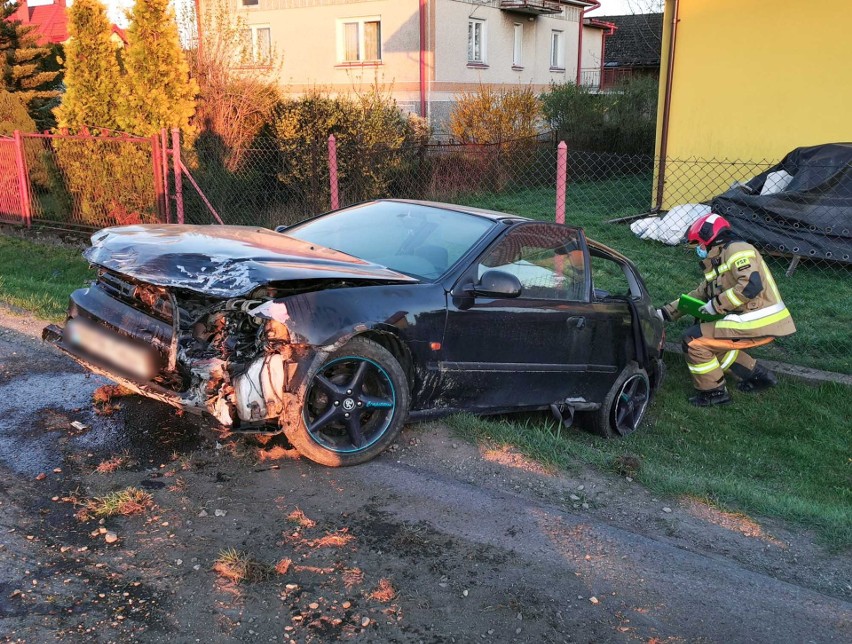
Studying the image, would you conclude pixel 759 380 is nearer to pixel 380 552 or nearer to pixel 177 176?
pixel 380 552

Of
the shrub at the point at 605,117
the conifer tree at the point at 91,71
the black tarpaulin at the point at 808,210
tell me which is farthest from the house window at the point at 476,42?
the black tarpaulin at the point at 808,210

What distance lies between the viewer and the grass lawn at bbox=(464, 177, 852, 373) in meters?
7.73

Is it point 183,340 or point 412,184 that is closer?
point 183,340

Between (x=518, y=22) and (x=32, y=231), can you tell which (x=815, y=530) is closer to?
(x=32, y=231)

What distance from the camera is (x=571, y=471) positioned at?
14.6ft

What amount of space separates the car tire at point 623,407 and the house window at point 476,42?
18599 mm

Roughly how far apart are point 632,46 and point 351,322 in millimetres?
36851

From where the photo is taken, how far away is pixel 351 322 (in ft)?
13.5

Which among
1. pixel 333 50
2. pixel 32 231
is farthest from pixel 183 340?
pixel 333 50

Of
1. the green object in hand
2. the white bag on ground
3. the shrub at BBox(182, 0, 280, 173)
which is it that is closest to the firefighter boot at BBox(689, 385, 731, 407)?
the green object in hand

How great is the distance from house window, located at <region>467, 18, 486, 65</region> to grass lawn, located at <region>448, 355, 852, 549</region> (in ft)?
57.9

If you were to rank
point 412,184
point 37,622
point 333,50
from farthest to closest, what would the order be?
point 333,50 < point 412,184 < point 37,622

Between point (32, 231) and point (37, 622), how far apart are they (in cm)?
1168

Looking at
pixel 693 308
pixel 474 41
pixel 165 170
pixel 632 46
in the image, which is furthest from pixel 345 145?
pixel 632 46
